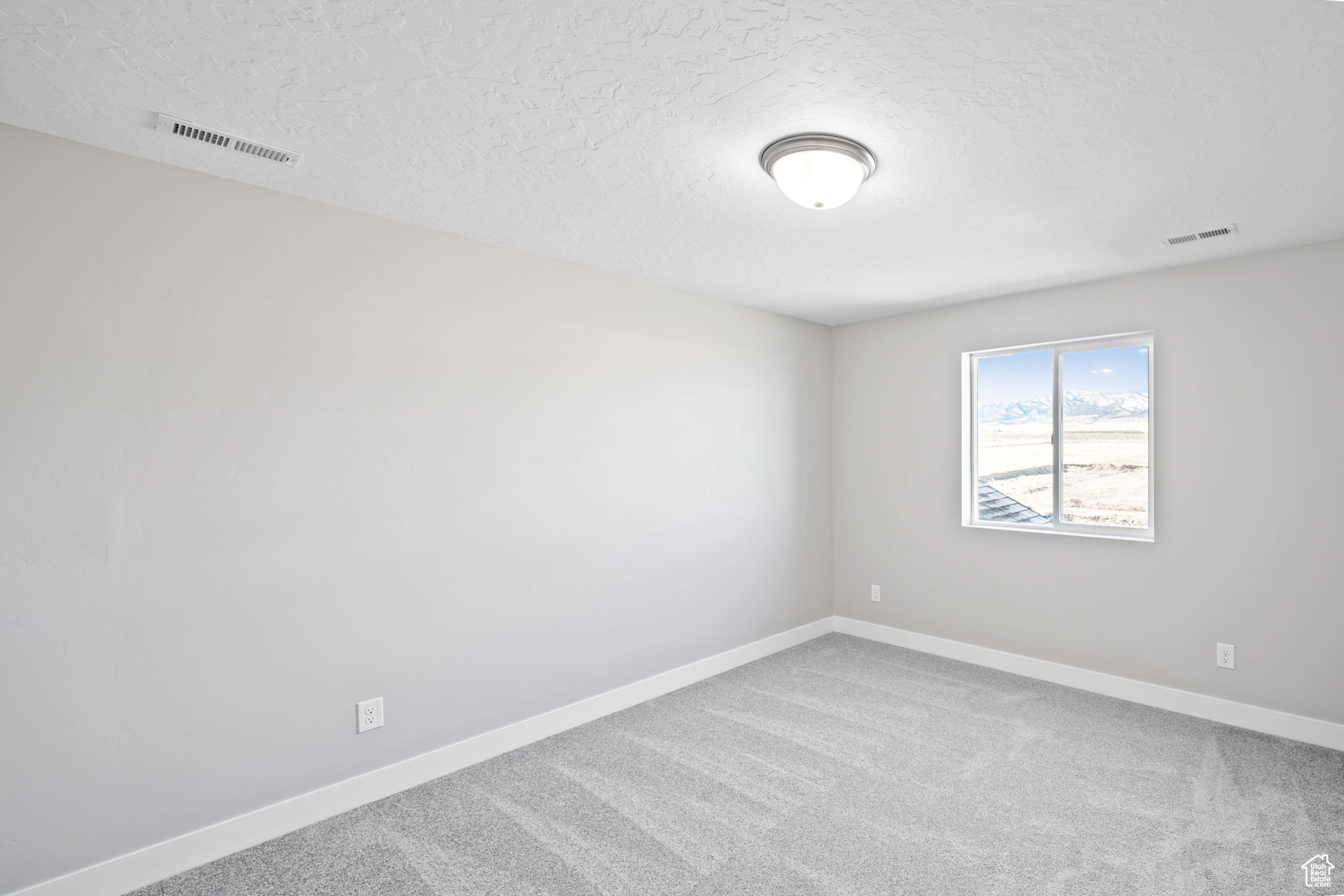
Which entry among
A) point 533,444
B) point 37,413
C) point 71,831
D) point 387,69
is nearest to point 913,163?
point 387,69

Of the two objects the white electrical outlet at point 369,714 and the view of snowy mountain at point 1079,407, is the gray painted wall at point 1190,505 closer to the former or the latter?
the view of snowy mountain at point 1079,407

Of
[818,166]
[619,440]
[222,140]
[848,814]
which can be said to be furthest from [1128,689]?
[222,140]

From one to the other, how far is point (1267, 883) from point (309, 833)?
327cm

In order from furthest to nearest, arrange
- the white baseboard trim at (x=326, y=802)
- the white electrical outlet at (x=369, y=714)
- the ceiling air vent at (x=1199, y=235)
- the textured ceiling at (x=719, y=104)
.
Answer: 1. the ceiling air vent at (x=1199, y=235)
2. the white electrical outlet at (x=369, y=714)
3. the white baseboard trim at (x=326, y=802)
4. the textured ceiling at (x=719, y=104)

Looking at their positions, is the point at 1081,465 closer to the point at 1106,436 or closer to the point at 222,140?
the point at 1106,436

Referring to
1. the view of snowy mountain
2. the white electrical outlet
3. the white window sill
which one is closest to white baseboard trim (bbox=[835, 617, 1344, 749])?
the white window sill

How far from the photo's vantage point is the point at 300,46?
1.57 m

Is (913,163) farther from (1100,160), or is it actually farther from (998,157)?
(1100,160)

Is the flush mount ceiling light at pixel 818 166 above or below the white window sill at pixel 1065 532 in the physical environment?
above

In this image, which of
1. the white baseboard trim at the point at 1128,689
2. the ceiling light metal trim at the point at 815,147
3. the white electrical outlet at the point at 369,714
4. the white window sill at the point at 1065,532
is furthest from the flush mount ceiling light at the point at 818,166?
the white baseboard trim at the point at 1128,689

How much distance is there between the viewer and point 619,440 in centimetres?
357

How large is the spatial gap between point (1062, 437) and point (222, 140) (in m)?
4.39

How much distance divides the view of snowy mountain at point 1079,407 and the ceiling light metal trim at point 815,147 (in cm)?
258

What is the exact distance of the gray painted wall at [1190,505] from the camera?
10.00ft
